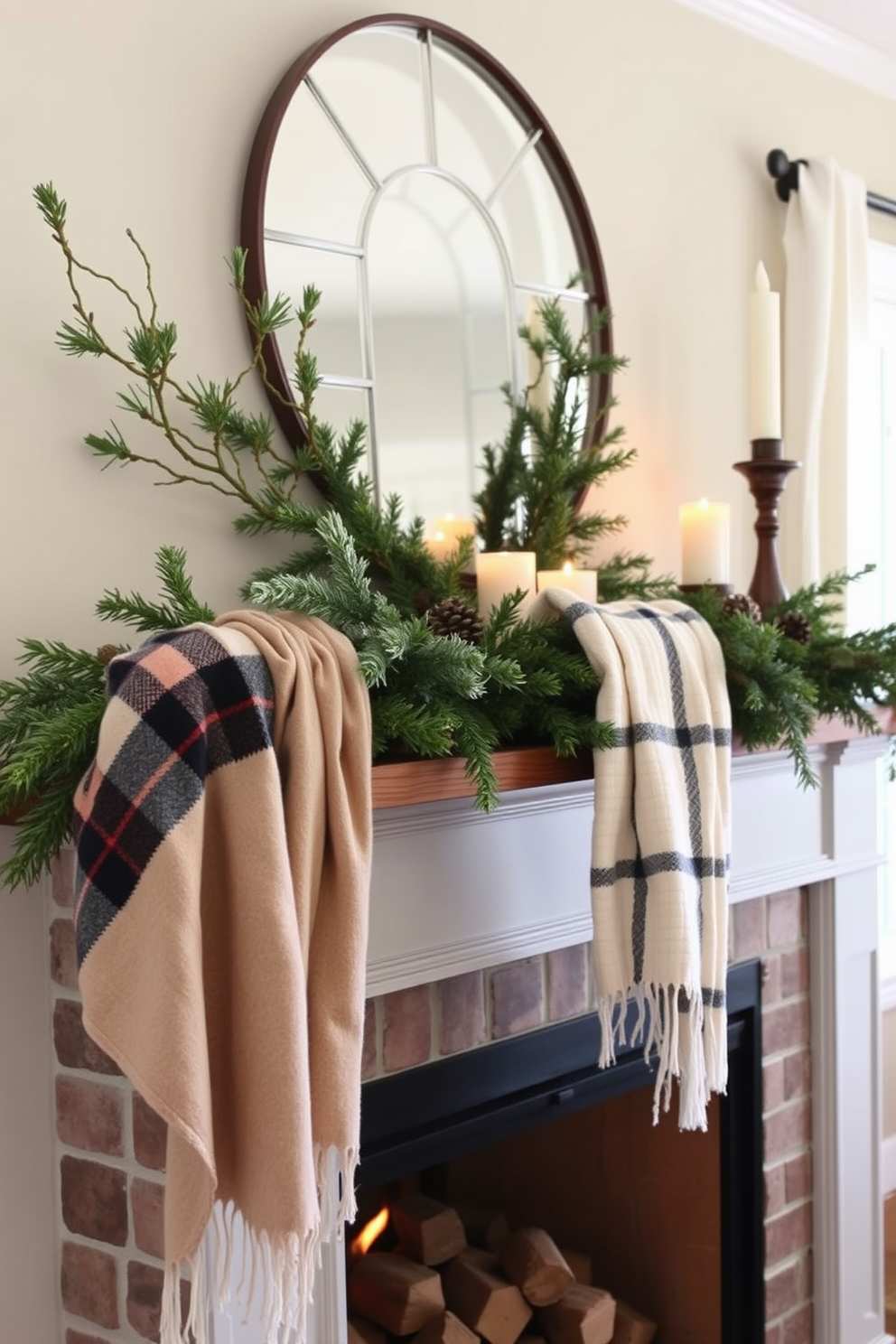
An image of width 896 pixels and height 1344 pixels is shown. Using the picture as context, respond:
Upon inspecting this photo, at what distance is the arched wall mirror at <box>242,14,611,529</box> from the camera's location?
64.9 inches

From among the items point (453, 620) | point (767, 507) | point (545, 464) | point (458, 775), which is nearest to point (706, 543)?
point (767, 507)

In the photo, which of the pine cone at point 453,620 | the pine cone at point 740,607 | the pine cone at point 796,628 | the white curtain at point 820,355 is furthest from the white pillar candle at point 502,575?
the white curtain at point 820,355

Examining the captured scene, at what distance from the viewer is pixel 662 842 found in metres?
1.45

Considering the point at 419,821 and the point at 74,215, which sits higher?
the point at 74,215

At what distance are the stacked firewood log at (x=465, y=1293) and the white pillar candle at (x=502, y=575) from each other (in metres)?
0.93

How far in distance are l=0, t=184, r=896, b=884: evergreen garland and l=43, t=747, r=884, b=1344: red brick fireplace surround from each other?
0.57 ft

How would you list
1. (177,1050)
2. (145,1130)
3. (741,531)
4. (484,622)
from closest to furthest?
(177,1050) → (145,1130) → (484,622) → (741,531)

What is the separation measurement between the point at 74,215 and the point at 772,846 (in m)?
1.30

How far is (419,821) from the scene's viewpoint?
58.3 inches

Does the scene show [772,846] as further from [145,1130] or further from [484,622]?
[145,1130]

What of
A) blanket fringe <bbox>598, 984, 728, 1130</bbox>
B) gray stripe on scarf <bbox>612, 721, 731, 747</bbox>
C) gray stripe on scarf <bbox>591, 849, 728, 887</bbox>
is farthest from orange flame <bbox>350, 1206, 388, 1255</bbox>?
gray stripe on scarf <bbox>612, 721, 731, 747</bbox>

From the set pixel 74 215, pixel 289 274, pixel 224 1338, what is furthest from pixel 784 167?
pixel 224 1338

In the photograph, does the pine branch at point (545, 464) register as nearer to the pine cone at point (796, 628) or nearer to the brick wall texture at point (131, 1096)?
the pine cone at point (796, 628)

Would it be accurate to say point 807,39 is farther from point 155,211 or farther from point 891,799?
point 891,799
